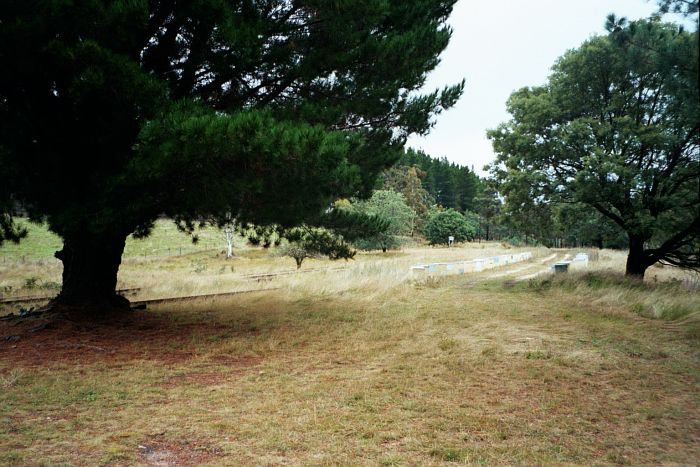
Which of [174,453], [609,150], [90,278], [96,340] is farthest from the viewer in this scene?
[609,150]

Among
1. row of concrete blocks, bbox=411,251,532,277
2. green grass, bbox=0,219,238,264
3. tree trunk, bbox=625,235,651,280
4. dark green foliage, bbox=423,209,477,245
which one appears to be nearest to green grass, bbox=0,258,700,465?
tree trunk, bbox=625,235,651,280

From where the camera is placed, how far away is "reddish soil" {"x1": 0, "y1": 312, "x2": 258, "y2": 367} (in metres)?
6.34

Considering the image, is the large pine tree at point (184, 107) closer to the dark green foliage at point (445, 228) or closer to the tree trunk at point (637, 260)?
the tree trunk at point (637, 260)

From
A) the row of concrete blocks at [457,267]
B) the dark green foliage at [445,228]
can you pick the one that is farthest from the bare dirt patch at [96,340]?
the dark green foliage at [445,228]

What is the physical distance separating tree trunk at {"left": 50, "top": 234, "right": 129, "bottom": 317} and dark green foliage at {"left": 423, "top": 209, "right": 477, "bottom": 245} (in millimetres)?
61422

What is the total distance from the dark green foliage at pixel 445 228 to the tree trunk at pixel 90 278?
61.4 meters

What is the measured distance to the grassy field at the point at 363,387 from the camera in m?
3.41

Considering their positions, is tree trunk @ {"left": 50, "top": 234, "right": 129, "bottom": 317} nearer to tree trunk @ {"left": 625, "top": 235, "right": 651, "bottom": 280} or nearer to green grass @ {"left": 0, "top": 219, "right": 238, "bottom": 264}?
tree trunk @ {"left": 625, "top": 235, "right": 651, "bottom": 280}

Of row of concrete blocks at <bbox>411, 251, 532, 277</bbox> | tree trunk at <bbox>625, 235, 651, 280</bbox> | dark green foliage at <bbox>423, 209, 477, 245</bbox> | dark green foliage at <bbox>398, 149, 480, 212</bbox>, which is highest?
dark green foliage at <bbox>398, 149, 480, 212</bbox>

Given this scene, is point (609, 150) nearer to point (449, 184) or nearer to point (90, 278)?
point (90, 278)

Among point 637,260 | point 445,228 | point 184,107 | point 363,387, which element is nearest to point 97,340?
point 184,107

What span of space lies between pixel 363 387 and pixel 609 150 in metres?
11.5

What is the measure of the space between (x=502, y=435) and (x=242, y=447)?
204 centimetres

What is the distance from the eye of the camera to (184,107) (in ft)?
20.6
